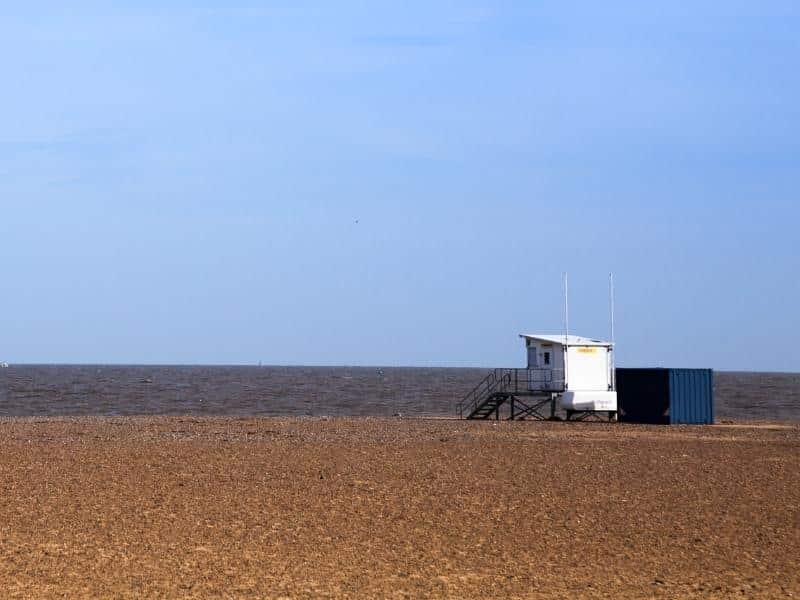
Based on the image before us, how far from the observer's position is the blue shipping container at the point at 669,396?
138ft

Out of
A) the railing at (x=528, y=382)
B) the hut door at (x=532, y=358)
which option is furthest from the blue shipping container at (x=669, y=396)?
the hut door at (x=532, y=358)

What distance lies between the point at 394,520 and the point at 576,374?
29357 mm

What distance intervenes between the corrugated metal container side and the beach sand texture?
11641 mm

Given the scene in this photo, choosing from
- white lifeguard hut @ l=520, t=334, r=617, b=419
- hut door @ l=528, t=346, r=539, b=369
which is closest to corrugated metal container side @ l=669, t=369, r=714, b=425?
white lifeguard hut @ l=520, t=334, r=617, b=419

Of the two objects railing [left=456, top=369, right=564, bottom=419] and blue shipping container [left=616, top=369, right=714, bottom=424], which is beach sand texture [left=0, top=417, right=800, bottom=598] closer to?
blue shipping container [left=616, top=369, right=714, bottom=424]

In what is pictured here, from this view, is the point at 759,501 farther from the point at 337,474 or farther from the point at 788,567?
the point at 337,474

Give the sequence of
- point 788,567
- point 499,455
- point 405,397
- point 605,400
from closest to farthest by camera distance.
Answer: point 788,567 < point 499,455 < point 605,400 < point 405,397

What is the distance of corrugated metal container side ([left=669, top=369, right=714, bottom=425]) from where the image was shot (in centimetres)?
4203

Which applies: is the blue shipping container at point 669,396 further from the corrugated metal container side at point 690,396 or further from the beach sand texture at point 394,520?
the beach sand texture at point 394,520

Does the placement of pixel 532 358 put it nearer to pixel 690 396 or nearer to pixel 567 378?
pixel 567 378

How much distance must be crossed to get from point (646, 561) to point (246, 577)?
15.3ft

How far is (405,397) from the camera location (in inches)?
3334

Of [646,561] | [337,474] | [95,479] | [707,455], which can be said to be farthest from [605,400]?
[646,561]

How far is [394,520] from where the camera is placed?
16.8 metres
